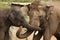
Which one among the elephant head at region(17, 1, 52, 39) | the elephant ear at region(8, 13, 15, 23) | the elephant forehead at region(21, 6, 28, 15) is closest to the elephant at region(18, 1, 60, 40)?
the elephant head at region(17, 1, 52, 39)

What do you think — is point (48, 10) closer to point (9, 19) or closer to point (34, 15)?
point (34, 15)

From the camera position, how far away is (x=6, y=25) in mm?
7160

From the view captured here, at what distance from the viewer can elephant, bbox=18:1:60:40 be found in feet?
26.5

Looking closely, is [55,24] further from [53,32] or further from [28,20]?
[28,20]

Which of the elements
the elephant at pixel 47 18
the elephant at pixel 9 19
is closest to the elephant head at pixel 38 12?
the elephant at pixel 47 18

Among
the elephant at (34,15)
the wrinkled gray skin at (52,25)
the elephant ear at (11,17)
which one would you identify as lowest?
the wrinkled gray skin at (52,25)

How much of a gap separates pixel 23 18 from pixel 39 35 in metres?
1.24

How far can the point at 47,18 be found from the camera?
815 centimetres

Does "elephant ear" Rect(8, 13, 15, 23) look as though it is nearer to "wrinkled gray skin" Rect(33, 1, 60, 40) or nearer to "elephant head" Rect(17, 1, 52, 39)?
"elephant head" Rect(17, 1, 52, 39)

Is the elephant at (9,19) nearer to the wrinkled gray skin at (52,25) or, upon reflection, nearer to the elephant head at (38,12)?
the elephant head at (38,12)

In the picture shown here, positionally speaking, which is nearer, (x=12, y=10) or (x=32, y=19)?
(x=12, y=10)

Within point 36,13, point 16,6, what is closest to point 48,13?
point 36,13

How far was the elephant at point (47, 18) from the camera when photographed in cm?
808

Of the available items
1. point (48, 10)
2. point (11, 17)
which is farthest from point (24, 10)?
point (11, 17)
